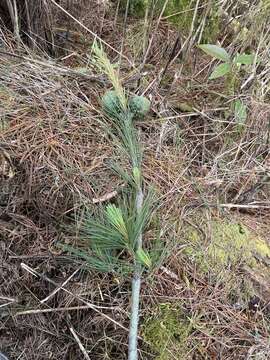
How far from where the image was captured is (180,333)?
1.45 metres

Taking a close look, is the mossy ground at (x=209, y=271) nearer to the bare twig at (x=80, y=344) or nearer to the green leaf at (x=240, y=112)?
the bare twig at (x=80, y=344)

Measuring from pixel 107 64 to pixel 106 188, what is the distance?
0.41 meters

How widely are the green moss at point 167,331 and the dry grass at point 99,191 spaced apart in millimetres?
23

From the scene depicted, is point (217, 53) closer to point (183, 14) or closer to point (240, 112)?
point (240, 112)

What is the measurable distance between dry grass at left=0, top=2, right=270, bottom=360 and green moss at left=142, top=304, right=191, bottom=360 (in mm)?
23

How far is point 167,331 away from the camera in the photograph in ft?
4.76

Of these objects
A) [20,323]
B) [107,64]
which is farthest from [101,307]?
[107,64]

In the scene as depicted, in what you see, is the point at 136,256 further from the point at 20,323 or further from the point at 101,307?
the point at 20,323

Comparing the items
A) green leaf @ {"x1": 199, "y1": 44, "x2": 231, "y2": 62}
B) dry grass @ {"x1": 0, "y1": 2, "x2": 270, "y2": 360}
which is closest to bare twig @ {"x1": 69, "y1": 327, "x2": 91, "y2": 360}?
dry grass @ {"x1": 0, "y1": 2, "x2": 270, "y2": 360}

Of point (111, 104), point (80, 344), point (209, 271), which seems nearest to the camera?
point (80, 344)

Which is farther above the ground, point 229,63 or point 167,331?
point 229,63

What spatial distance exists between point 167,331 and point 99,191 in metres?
0.50

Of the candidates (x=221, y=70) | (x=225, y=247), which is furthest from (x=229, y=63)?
(x=225, y=247)

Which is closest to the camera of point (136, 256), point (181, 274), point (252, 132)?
point (136, 256)
